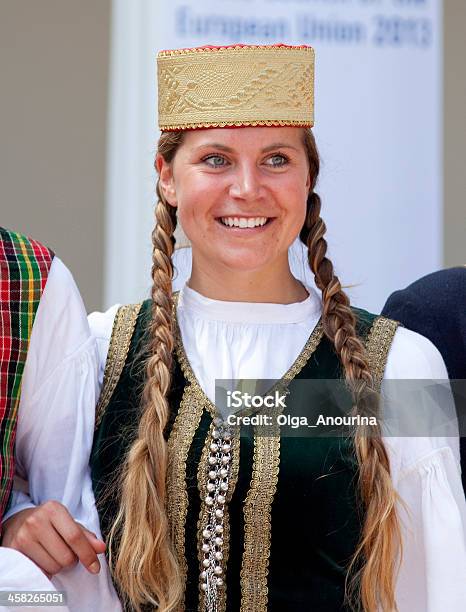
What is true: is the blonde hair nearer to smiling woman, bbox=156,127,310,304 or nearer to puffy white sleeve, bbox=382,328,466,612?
puffy white sleeve, bbox=382,328,466,612

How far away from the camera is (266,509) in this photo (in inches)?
96.3

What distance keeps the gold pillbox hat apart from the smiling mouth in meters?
0.19

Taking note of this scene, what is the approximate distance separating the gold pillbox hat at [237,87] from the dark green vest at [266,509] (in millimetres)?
548

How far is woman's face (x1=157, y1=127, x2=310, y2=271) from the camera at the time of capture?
2516 mm

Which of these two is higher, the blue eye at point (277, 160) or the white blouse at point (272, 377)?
the blue eye at point (277, 160)

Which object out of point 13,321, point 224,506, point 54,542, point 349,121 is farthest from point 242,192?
point 349,121

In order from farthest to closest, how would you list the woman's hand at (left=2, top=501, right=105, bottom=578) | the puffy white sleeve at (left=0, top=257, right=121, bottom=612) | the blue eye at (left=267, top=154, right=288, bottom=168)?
the blue eye at (left=267, top=154, right=288, bottom=168), the puffy white sleeve at (left=0, top=257, right=121, bottom=612), the woman's hand at (left=2, top=501, right=105, bottom=578)

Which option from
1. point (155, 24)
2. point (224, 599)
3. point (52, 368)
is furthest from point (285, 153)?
point (155, 24)

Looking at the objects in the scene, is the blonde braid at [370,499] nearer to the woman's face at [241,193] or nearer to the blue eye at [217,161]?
the woman's face at [241,193]

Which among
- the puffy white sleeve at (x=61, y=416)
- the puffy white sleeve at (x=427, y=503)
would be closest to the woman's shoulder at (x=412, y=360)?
the puffy white sleeve at (x=427, y=503)

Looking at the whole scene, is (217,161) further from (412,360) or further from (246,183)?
(412,360)

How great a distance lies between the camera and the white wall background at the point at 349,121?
3664mm

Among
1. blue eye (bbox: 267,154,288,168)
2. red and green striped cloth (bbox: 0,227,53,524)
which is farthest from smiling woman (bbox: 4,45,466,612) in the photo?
red and green striped cloth (bbox: 0,227,53,524)

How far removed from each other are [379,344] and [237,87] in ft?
1.97
